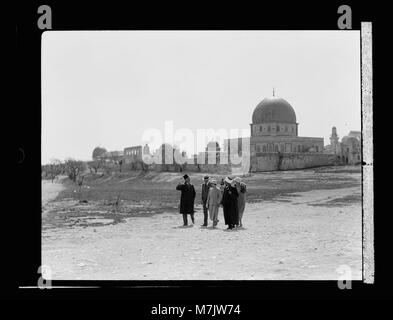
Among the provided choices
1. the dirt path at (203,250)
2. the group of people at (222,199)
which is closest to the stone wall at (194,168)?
the dirt path at (203,250)

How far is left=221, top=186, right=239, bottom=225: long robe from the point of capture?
32.6ft

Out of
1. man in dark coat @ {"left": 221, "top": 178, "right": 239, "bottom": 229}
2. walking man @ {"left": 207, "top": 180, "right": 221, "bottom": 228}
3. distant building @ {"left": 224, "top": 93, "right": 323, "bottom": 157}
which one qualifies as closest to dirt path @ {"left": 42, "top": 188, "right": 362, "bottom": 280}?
man in dark coat @ {"left": 221, "top": 178, "right": 239, "bottom": 229}

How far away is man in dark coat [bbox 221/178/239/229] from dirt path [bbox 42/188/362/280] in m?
0.29

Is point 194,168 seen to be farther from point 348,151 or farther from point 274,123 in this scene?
point 274,123

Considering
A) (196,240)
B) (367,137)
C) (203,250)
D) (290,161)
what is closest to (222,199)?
(196,240)

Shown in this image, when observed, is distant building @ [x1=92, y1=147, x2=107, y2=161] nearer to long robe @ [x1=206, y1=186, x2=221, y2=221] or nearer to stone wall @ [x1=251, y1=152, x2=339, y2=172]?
long robe @ [x1=206, y1=186, x2=221, y2=221]

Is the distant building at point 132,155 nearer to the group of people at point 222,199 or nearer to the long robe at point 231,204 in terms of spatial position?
the group of people at point 222,199

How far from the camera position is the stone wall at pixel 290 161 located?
24822 mm

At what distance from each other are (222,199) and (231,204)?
10.4 inches


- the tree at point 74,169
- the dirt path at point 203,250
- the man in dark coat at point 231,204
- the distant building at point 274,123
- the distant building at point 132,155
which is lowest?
the dirt path at point 203,250

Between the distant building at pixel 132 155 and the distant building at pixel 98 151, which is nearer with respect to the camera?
the distant building at pixel 98 151

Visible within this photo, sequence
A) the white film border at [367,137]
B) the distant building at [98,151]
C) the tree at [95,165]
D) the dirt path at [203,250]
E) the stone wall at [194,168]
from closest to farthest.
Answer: the white film border at [367,137] → the dirt path at [203,250] → the distant building at [98,151] → the stone wall at [194,168] → the tree at [95,165]

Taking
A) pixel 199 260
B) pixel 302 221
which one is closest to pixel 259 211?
pixel 302 221

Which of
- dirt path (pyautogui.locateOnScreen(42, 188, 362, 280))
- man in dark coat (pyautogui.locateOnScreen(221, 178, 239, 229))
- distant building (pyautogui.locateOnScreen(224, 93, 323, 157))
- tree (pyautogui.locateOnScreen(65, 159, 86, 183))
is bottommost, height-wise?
dirt path (pyautogui.locateOnScreen(42, 188, 362, 280))
